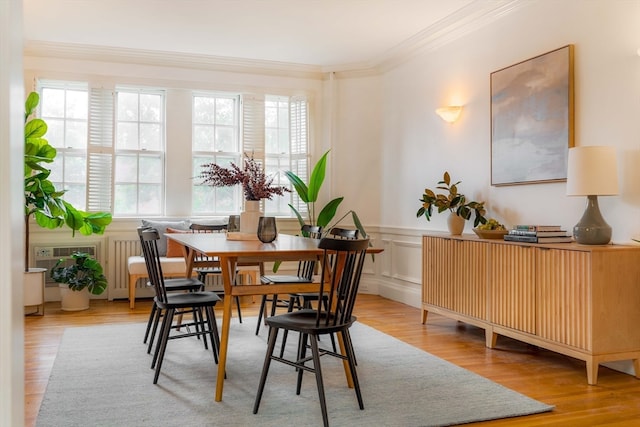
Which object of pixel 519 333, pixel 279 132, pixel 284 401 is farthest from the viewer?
pixel 279 132

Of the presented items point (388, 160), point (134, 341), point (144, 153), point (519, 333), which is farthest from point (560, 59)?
point (144, 153)

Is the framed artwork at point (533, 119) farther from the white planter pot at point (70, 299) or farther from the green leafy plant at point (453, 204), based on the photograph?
the white planter pot at point (70, 299)

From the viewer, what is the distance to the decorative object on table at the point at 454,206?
4926 mm

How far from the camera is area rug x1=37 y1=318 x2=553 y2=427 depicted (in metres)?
2.73

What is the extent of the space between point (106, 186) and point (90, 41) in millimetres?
1662

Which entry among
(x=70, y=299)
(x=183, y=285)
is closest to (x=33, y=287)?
(x=70, y=299)

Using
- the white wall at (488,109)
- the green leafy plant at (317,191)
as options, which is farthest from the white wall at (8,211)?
the green leafy plant at (317,191)

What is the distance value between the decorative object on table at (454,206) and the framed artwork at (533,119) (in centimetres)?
32

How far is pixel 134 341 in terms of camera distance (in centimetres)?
439

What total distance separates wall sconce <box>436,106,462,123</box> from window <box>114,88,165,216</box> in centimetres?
347

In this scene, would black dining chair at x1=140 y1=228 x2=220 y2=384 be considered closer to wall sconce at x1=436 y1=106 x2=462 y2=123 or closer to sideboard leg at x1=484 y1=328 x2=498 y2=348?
sideboard leg at x1=484 y1=328 x2=498 y2=348

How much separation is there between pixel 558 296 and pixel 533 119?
153cm

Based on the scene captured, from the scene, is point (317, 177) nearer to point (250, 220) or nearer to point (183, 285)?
point (250, 220)

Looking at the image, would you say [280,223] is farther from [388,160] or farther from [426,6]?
[426,6]
